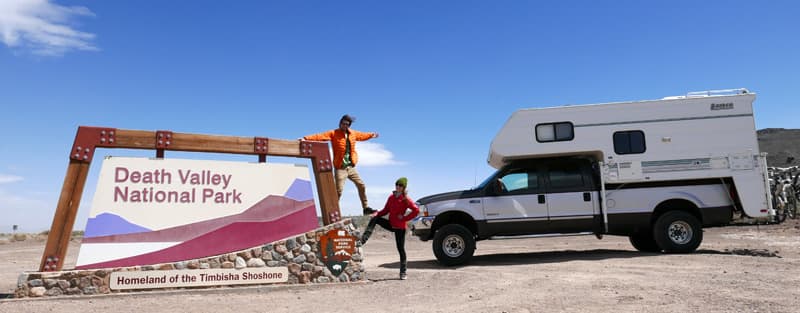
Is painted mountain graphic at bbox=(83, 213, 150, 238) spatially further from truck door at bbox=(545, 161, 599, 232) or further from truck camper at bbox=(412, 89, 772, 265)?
truck door at bbox=(545, 161, 599, 232)

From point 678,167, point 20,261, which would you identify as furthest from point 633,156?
point 20,261

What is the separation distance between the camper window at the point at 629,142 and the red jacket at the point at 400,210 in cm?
488

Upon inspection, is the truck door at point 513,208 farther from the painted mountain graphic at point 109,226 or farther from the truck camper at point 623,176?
the painted mountain graphic at point 109,226

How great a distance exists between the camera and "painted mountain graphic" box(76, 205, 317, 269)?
7082 mm

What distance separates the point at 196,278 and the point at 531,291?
4678 mm

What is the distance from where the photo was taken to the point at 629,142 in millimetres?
10398

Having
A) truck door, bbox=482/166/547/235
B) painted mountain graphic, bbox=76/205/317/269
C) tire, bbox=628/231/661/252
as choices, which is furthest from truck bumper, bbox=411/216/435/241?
tire, bbox=628/231/661/252

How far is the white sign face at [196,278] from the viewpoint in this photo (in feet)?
22.6

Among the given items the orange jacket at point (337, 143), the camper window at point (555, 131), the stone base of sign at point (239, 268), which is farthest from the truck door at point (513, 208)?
the stone base of sign at point (239, 268)

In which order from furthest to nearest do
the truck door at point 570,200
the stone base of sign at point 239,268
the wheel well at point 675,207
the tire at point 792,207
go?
the tire at point 792,207 → the wheel well at point 675,207 → the truck door at point 570,200 → the stone base of sign at point 239,268

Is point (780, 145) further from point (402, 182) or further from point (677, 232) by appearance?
point (402, 182)

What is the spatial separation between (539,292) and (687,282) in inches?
89.7

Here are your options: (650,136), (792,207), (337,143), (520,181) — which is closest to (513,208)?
(520,181)

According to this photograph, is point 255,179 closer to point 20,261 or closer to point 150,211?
point 150,211
